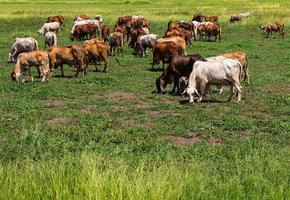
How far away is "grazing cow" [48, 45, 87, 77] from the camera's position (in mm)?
21656

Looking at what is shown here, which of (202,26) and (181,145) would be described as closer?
(181,145)

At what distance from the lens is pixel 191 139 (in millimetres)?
12320

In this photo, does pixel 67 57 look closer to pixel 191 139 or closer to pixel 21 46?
pixel 21 46

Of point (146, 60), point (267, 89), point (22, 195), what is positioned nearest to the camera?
point (22, 195)

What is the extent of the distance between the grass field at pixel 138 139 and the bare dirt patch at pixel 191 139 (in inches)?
0.9

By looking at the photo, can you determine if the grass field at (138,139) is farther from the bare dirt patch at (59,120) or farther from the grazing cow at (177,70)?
the grazing cow at (177,70)

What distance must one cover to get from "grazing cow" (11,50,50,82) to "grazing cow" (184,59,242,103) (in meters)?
6.70

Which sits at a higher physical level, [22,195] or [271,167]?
[22,195]

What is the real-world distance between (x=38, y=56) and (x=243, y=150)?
1187 cm

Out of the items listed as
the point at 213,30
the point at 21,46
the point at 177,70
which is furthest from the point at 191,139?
the point at 213,30

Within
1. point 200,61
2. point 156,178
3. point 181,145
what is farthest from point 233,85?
point 156,178

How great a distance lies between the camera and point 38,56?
20.7 m

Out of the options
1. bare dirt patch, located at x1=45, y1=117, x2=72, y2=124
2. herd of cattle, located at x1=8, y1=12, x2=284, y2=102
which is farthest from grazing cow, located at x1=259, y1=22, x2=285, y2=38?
bare dirt patch, located at x1=45, y1=117, x2=72, y2=124

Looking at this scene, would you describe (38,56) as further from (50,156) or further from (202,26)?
(202,26)
